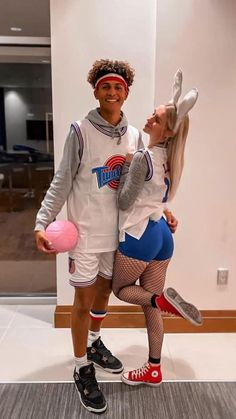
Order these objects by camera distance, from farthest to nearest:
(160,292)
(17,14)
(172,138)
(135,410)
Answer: (17,14), (160,292), (135,410), (172,138)

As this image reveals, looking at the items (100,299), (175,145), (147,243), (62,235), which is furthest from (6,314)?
(175,145)

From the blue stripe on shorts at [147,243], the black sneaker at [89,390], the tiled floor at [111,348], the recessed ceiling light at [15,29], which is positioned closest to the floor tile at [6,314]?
the tiled floor at [111,348]

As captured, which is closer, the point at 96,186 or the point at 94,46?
the point at 96,186

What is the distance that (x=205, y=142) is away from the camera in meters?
2.27

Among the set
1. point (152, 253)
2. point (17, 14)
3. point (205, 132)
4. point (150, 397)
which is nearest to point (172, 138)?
point (152, 253)

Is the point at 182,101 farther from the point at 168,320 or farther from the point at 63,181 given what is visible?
the point at 168,320

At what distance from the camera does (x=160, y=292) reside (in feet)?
A: 6.18

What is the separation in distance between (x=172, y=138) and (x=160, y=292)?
770 millimetres

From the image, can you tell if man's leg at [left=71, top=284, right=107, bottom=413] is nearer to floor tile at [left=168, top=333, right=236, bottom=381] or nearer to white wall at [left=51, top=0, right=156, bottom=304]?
floor tile at [left=168, top=333, right=236, bottom=381]

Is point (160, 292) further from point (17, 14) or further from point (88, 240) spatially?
point (17, 14)

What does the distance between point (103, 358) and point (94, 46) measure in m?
1.79

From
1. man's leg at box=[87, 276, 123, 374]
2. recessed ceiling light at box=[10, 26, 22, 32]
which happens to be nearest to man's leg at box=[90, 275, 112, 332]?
man's leg at box=[87, 276, 123, 374]

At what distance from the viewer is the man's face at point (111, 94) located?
1.62 metres

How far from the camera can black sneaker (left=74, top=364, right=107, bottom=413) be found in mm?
1745
